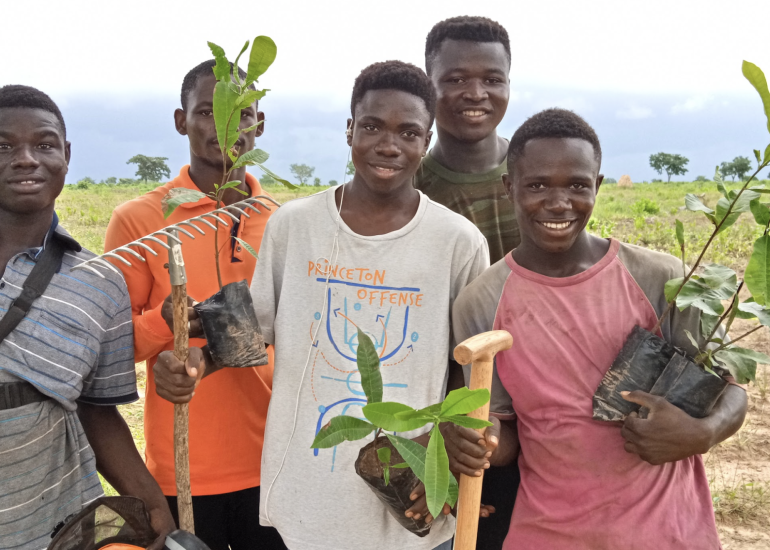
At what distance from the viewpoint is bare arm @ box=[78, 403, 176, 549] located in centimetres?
184

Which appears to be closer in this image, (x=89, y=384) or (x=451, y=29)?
(x=89, y=384)

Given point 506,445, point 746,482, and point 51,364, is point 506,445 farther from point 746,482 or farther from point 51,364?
point 746,482

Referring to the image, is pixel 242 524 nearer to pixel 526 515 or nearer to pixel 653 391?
pixel 526 515

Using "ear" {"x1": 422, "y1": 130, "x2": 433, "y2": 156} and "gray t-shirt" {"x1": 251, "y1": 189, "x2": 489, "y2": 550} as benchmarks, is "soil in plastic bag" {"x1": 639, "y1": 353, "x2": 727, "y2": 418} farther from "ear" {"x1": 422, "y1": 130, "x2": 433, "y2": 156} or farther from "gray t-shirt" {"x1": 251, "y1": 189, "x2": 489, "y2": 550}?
"ear" {"x1": 422, "y1": 130, "x2": 433, "y2": 156}

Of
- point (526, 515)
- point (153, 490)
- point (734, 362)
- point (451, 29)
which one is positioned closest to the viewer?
point (734, 362)

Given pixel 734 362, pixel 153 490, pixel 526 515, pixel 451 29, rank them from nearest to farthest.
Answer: pixel 734 362 < pixel 526 515 < pixel 153 490 < pixel 451 29

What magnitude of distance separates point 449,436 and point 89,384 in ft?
3.25

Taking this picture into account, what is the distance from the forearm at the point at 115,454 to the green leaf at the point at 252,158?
0.81m

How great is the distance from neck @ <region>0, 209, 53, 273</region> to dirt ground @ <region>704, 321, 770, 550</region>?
3328 millimetres

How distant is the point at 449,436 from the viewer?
1.58 metres

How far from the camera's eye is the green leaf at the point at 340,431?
137 cm

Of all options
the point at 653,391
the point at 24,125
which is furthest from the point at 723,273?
the point at 24,125

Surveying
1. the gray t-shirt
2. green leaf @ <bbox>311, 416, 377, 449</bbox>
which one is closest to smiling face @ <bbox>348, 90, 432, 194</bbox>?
the gray t-shirt

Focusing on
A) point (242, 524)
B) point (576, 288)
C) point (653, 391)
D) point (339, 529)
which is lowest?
point (242, 524)
